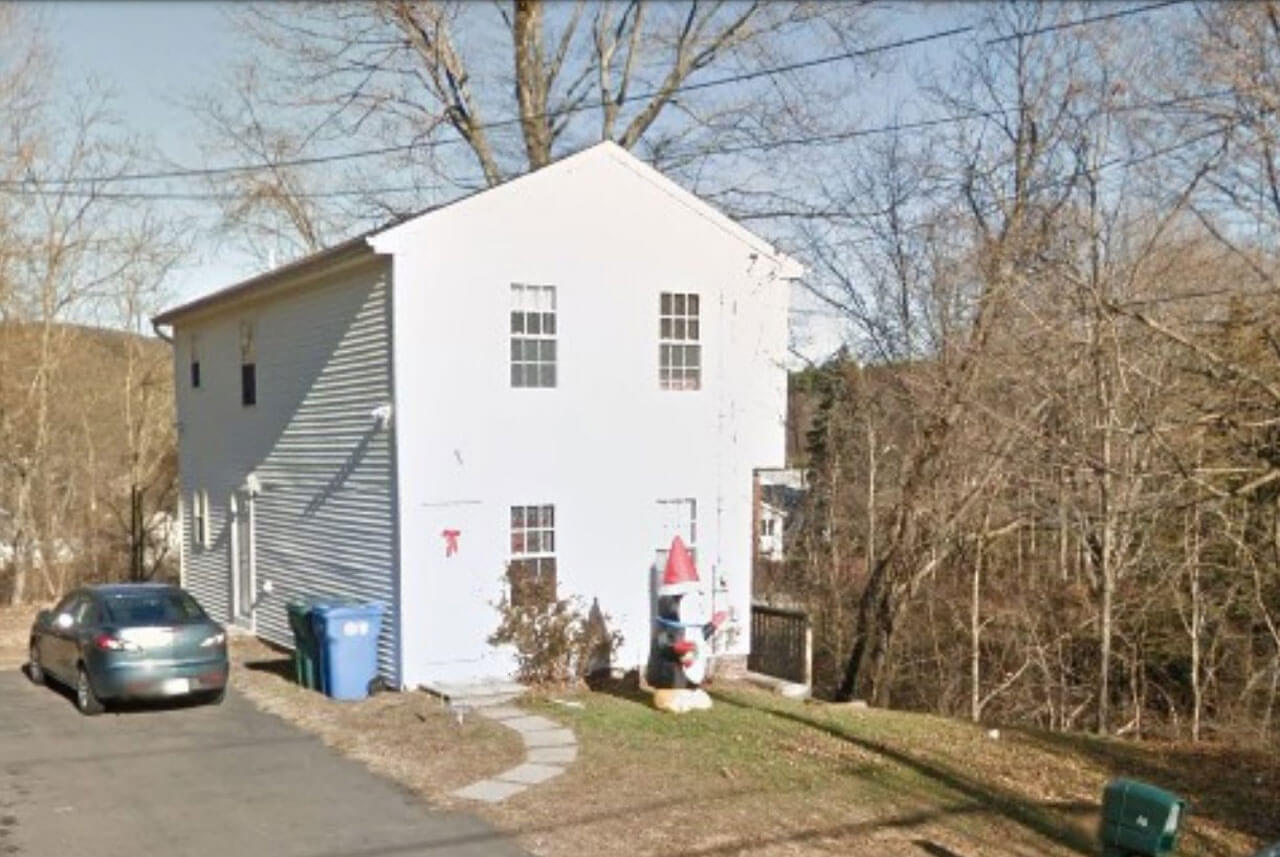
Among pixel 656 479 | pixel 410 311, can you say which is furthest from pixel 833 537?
pixel 410 311

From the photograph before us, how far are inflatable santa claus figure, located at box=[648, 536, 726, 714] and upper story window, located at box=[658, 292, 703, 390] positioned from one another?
3.24 metres

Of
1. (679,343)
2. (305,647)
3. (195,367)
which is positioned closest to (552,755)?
(305,647)

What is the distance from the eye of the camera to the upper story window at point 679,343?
49.7ft

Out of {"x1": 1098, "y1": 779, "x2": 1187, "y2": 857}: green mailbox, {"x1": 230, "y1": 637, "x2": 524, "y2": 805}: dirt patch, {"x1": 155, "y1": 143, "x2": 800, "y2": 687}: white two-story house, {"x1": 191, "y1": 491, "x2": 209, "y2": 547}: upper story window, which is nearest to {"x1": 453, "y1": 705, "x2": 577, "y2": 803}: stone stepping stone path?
{"x1": 230, "y1": 637, "x2": 524, "y2": 805}: dirt patch

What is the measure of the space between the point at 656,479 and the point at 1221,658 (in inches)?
412

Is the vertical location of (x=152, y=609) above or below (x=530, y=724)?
above

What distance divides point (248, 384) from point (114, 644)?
6772 millimetres

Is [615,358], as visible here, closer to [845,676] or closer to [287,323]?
[287,323]

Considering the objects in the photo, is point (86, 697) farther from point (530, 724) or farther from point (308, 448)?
point (530, 724)

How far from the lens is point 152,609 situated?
12.2 m

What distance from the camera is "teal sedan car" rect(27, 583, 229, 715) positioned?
11570 mm

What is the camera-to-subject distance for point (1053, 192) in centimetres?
1864

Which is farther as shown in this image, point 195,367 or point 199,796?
point 195,367

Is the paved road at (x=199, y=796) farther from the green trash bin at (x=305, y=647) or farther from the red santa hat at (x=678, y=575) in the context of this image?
the red santa hat at (x=678, y=575)
